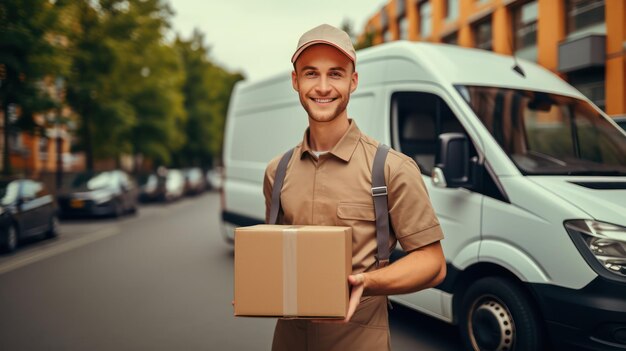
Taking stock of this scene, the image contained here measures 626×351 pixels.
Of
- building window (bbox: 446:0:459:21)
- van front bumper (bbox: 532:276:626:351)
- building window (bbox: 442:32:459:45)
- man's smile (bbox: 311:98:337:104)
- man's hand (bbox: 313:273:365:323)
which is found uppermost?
building window (bbox: 446:0:459:21)

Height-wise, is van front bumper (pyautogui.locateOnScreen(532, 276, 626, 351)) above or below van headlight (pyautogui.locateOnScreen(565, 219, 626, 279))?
below

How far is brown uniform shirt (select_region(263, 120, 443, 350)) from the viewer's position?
1.81 metres

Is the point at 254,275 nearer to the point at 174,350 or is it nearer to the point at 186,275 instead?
the point at 174,350

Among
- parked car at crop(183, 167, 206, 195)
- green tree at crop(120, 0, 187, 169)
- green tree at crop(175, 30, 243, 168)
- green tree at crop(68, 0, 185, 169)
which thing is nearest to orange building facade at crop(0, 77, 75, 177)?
green tree at crop(68, 0, 185, 169)

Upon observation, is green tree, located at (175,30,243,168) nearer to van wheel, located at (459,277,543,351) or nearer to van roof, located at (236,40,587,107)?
van roof, located at (236,40,587,107)

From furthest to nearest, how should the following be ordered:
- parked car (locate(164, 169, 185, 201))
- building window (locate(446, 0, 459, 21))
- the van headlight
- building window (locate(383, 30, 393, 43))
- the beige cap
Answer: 1. building window (locate(383, 30, 393, 43))
2. parked car (locate(164, 169, 185, 201))
3. building window (locate(446, 0, 459, 21))
4. the van headlight
5. the beige cap

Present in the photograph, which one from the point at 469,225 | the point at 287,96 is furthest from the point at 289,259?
the point at 287,96

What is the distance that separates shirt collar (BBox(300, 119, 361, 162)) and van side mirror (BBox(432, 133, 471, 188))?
6.44 feet

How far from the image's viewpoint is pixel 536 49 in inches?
566

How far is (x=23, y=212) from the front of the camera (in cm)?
1108

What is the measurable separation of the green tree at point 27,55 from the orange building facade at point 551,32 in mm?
10583

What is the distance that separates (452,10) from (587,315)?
67.1ft

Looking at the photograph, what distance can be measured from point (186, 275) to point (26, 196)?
536 centimetres

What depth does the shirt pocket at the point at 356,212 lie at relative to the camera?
6.04ft
